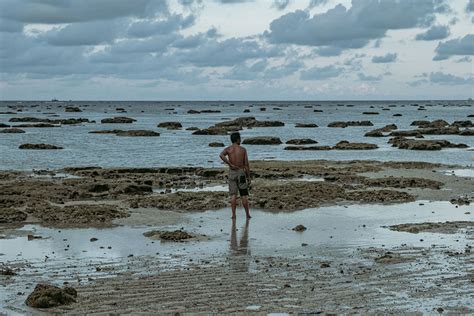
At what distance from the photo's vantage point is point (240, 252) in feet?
41.0

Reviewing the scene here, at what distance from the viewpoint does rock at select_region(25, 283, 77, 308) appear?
8727mm

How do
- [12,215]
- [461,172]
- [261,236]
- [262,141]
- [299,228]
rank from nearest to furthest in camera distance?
[261,236], [299,228], [12,215], [461,172], [262,141]

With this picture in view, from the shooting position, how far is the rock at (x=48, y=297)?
28.6ft

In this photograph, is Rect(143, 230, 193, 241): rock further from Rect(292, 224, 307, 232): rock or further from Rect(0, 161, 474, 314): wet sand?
Rect(292, 224, 307, 232): rock

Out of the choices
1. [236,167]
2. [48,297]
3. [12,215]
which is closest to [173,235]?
[236,167]

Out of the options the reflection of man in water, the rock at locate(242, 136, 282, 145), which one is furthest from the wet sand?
the rock at locate(242, 136, 282, 145)

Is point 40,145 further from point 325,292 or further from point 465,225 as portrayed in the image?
point 325,292

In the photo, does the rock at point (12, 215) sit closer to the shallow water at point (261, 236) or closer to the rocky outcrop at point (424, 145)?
the shallow water at point (261, 236)

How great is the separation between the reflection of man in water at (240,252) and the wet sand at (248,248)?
2cm

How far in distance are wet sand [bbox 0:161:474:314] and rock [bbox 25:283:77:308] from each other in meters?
0.11

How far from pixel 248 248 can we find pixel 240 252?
0.43 metres

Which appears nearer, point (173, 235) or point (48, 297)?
point (48, 297)

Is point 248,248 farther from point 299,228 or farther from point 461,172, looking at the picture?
point 461,172

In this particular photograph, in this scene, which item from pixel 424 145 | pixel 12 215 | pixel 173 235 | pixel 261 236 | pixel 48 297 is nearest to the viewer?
pixel 48 297
